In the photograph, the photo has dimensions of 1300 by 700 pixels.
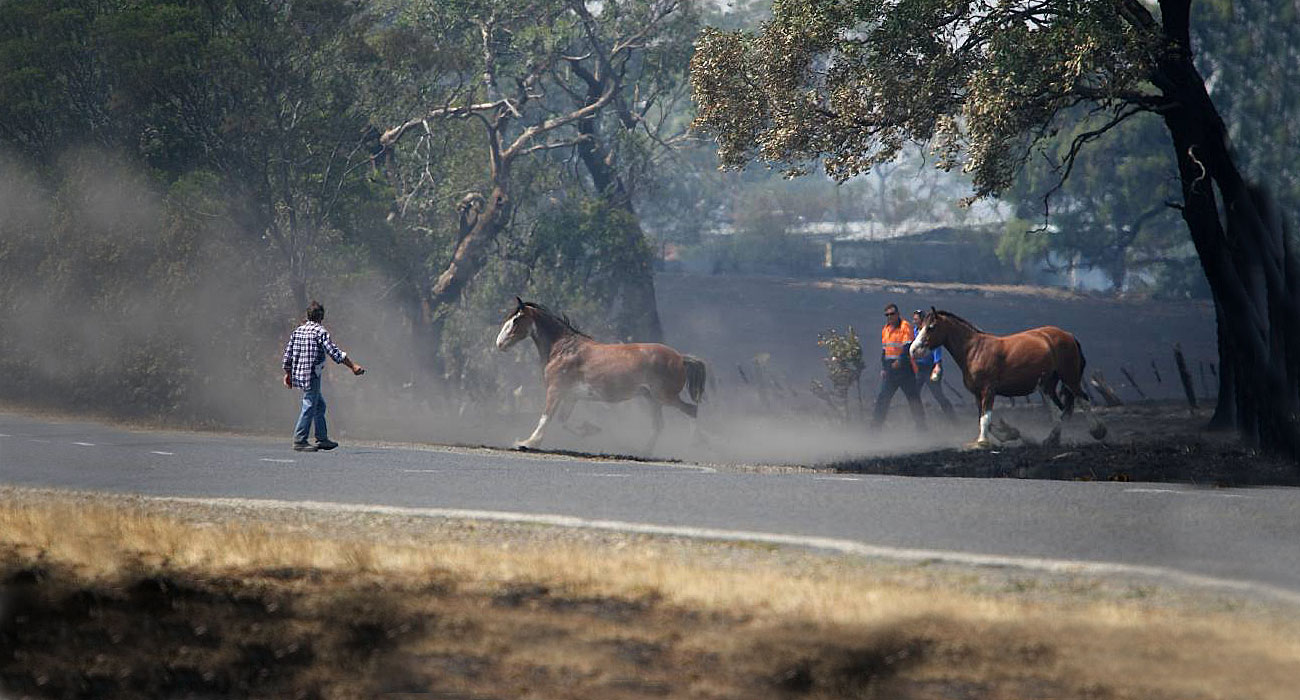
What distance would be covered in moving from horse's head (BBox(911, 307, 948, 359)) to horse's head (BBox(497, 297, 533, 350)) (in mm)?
5745

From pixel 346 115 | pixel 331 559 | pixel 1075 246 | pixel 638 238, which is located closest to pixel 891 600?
pixel 331 559

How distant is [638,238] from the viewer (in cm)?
4631

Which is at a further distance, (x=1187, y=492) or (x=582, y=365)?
(x=582, y=365)

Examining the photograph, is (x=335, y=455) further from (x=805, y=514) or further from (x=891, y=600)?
(x=891, y=600)

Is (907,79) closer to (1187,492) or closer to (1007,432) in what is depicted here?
(1007,432)

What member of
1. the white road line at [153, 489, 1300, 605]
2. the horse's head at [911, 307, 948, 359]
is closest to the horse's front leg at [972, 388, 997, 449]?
the horse's head at [911, 307, 948, 359]

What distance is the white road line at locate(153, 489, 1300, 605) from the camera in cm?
1037

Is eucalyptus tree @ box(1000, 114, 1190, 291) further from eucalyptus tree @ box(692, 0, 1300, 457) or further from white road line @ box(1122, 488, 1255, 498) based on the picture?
white road line @ box(1122, 488, 1255, 498)

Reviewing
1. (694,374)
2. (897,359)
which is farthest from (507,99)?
(897,359)

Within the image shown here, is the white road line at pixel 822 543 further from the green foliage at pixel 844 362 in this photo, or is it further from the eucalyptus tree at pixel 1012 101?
the green foliage at pixel 844 362

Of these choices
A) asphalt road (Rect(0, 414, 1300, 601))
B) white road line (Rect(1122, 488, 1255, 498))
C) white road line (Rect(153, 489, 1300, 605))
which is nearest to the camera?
white road line (Rect(153, 489, 1300, 605))

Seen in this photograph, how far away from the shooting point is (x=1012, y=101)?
68.2 ft

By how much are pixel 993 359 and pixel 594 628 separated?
48.7ft

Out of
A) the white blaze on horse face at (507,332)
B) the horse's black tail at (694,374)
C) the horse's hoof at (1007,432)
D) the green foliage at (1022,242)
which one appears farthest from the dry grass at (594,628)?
the green foliage at (1022,242)
